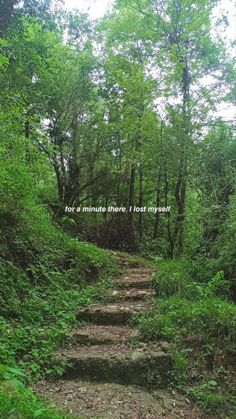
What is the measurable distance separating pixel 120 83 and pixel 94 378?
26.0 feet

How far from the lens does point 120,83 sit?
9.57 meters

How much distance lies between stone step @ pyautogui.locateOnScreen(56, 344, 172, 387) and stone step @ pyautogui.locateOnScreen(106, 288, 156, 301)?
173cm

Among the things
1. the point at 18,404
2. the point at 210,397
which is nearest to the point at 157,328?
the point at 210,397

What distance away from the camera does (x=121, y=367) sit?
3.62 m

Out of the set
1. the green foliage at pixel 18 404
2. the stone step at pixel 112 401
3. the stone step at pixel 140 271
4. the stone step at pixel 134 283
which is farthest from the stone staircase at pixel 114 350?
the stone step at pixel 140 271

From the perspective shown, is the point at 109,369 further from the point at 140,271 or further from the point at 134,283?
the point at 140,271

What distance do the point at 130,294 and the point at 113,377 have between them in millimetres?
2129

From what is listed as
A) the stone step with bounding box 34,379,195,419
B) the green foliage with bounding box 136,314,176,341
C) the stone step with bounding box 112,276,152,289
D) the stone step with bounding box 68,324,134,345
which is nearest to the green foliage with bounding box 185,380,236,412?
the stone step with bounding box 34,379,195,419

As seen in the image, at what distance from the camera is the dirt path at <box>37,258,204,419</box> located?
3104 mm

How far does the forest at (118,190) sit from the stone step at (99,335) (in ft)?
0.33

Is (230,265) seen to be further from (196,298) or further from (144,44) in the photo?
(144,44)

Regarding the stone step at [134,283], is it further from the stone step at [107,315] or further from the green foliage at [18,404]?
the green foliage at [18,404]

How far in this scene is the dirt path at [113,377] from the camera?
3.10 metres

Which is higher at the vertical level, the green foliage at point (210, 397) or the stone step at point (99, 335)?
the stone step at point (99, 335)
